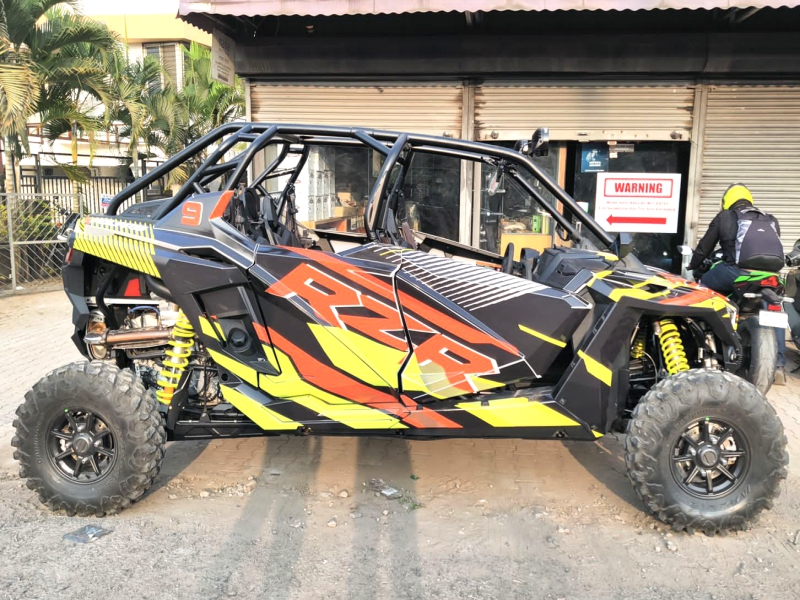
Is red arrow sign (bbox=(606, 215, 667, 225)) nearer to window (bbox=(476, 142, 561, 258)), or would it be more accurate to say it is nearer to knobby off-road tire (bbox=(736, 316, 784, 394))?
window (bbox=(476, 142, 561, 258))

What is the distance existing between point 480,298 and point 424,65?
18.6 feet

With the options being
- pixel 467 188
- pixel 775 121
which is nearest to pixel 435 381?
pixel 467 188

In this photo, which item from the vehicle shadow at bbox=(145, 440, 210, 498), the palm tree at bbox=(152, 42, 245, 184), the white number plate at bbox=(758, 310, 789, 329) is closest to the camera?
the vehicle shadow at bbox=(145, 440, 210, 498)

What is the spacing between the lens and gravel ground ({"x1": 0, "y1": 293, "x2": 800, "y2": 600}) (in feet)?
10.3

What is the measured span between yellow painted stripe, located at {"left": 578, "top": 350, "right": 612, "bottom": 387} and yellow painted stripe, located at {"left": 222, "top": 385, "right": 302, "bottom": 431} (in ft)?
5.26

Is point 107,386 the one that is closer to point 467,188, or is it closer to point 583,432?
point 583,432

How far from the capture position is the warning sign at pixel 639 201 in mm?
8734

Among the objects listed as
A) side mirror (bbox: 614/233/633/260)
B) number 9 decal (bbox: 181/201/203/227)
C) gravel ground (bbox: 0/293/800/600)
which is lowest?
gravel ground (bbox: 0/293/800/600)

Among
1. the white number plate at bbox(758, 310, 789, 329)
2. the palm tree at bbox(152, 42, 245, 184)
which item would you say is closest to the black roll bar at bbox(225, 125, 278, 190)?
the white number plate at bbox(758, 310, 789, 329)

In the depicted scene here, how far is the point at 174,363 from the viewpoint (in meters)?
3.93

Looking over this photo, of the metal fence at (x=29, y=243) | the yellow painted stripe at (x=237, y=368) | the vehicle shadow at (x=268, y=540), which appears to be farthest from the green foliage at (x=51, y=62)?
the vehicle shadow at (x=268, y=540)

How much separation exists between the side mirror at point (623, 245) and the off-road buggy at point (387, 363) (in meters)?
0.02

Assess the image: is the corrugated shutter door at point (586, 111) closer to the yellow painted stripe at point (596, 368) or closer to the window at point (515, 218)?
the window at point (515, 218)

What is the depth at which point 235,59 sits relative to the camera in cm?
873
